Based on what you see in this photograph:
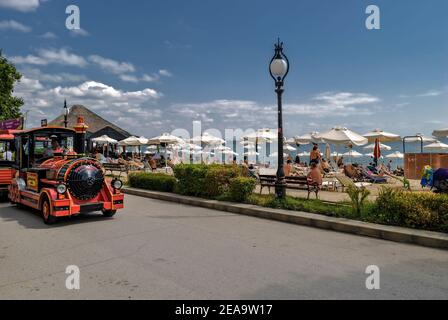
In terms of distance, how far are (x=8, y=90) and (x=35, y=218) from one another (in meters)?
33.1

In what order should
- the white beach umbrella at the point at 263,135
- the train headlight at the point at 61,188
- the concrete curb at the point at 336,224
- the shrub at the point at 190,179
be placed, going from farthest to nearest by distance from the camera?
the white beach umbrella at the point at 263,135, the shrub at the point at 190,179, the train headlight at the point at 61,188, the concrete curb at the point at 336,224

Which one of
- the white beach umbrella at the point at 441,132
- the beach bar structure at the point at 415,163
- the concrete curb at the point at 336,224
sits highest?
the white beach umbrella at the point at 441,132

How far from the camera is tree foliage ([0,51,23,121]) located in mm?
35250

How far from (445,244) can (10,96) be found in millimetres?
40480

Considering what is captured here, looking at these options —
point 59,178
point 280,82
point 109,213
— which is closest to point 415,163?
point 280,82

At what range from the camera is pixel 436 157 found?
15.4 m

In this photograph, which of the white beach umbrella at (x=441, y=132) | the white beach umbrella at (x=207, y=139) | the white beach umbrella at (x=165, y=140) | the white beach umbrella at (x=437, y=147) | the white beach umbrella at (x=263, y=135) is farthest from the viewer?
the white beach umbrella at (x=437, y=147)

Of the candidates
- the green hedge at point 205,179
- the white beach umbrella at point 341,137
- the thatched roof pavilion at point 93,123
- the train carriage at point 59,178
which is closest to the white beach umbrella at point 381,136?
the white beach umbrella at point 341,137

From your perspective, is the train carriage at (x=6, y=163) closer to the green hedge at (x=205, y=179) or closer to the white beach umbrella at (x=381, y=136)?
the green hedge at (x=205, y=179)

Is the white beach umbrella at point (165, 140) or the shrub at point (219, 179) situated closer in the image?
the shrub at point (219, 179)

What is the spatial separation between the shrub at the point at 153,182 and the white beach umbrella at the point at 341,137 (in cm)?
734

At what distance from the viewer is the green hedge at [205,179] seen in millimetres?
11398

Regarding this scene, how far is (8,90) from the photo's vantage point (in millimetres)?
36344

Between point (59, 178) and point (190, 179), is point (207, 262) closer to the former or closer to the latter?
point (59, 178)
